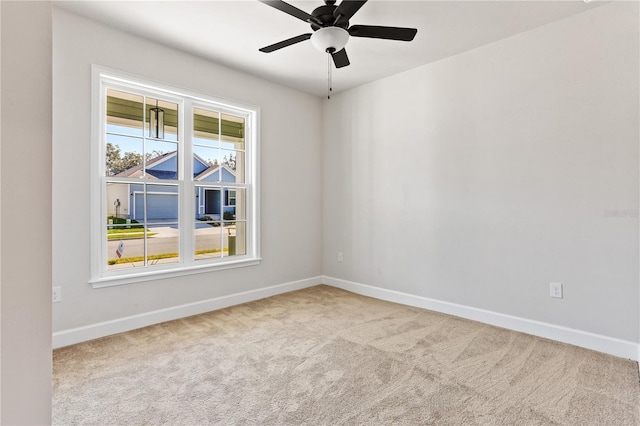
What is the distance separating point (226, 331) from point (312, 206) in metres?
2.20

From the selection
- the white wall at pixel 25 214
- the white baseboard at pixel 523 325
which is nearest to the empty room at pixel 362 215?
the white baseboard at pixel 523 325

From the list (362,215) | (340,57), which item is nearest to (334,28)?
(340,57)

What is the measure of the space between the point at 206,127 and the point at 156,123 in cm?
54

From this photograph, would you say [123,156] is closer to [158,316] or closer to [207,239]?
[207,239]

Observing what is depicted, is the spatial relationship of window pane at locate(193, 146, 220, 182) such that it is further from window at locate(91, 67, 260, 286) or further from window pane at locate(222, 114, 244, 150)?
window pane at locate(222, 114, 244, 150)

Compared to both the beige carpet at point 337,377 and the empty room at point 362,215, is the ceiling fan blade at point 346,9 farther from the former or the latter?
the beige carpet at point 337,377

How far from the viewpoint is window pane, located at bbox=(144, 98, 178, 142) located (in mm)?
3270

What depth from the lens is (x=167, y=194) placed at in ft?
11.1

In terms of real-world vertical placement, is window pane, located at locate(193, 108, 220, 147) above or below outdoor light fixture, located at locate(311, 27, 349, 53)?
below

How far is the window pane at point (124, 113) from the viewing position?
120 inches

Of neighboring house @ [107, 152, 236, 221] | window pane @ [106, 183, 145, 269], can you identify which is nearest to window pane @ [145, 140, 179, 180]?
neighboring house @ [107, 152, 236, 221]

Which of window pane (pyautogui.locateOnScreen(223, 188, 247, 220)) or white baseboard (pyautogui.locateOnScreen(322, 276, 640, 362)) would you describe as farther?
window pane (pyautogui.locateOnScreen(223, 188, 247, 220))

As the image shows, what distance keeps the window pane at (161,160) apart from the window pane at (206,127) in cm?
29

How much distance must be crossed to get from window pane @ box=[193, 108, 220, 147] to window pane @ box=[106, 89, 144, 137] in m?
0.55
